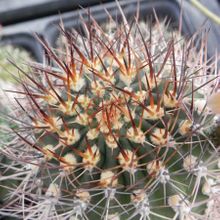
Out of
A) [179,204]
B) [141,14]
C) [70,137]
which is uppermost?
[141,14]

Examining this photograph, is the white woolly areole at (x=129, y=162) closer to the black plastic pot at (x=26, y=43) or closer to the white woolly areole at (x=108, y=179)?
the white woolly areole at (x=108, y=179)

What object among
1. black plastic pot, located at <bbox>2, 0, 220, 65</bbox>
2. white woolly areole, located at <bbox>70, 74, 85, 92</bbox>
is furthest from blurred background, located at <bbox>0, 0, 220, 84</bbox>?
white woolly areole, located at <bbox>70, 74, 85, 92</bbox>

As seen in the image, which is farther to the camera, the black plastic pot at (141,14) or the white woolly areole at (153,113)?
the black plastic pot at (141,14)

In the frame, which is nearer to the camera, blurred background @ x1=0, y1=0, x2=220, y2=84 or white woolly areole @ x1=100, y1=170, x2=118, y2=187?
white woolly areole @ x1=100, y1=170, x2=118, y2=187

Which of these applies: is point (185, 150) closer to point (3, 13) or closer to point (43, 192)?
point (43, 192)

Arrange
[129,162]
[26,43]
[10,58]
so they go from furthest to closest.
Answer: [26,43] → [10,58] → [129,162]

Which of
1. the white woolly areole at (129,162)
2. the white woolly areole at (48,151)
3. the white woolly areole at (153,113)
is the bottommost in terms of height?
the white woolly areole at (129,162)

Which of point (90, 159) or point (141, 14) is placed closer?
point (90, 159)

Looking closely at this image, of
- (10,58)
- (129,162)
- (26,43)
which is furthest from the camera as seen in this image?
(26,43)

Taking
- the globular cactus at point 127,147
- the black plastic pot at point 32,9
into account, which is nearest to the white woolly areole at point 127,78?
the globular cactus at point 127,147

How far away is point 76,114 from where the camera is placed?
1.97 feet

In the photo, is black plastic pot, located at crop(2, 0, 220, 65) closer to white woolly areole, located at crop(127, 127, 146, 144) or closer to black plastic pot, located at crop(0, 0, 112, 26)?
black plastic pot, located at crop(0, 0, 112, 26)

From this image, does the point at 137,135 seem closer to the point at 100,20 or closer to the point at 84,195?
the point at 84,195

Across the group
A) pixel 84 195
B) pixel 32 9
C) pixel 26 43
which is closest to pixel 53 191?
pixel 84 195
